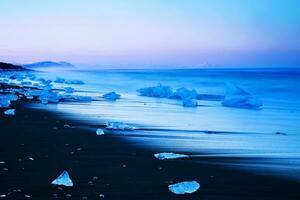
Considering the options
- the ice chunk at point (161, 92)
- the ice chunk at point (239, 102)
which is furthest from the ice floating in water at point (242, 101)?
the ice chunk at point (161, 92)

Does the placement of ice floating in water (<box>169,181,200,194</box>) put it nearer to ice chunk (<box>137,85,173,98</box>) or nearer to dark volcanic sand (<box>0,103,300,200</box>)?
dark volcanic sand (<box>0,103,300,200</box>)

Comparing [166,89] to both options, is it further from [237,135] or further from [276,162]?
[276,162]

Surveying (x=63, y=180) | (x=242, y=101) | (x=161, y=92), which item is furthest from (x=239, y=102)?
(x=63, y=180)

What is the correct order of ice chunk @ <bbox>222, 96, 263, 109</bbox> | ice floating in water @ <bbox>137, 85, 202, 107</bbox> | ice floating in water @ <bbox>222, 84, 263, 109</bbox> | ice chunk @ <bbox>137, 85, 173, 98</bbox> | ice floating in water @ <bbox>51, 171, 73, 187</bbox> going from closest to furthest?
ice floating in water @ <bbox>51, 171, 73, 187</bbox> < ice floating in water @ <bbox>222, 84, 263, 109</bbox> < ice chunk @ <bbox>222, 96, 263, 109</bbox> < ice floating in water @ <bbox>137, 85, 202, 107</bbox> < ice chunk @ <bbox>137, 85, 173, 98</bbox>

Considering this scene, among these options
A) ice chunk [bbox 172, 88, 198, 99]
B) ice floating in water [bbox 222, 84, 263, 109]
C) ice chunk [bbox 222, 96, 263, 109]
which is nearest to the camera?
ice floating in water [bbox 222, 84, 263, 109]

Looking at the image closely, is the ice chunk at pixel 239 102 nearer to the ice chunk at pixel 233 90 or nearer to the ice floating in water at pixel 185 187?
the ice chunk at pixel 233 90

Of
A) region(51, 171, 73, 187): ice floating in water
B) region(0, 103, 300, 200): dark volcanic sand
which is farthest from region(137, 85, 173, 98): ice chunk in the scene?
region(51, 171, 73, 187): ice floating in water
